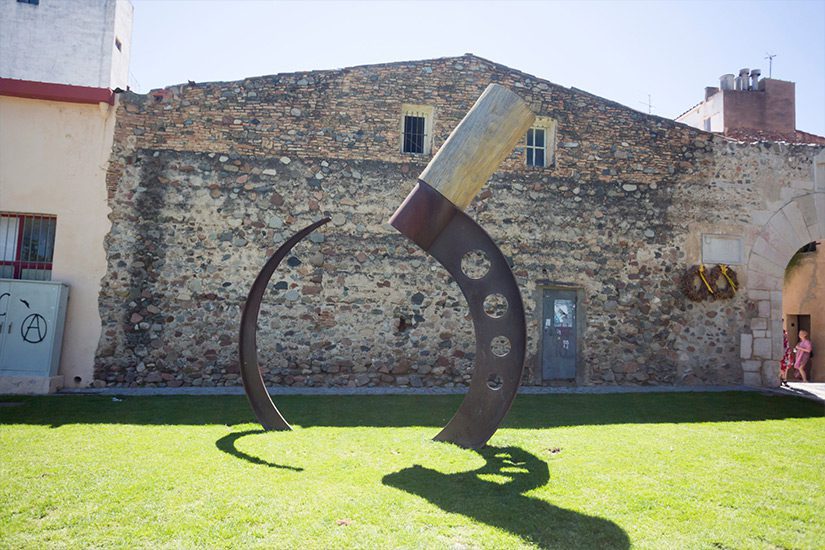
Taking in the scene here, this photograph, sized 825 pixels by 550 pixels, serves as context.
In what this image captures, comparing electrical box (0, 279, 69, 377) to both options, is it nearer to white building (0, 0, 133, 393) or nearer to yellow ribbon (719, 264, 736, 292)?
white building (0, 0, 133, 393)

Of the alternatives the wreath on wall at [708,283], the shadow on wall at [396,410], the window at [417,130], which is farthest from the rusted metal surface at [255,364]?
the wreath on wall at [708,283]

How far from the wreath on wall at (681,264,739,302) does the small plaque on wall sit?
21cm

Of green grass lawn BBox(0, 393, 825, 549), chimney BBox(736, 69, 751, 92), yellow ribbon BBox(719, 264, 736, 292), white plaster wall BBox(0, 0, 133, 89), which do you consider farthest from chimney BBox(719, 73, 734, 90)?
white plaster wall BBox(0, 0, 133, 89)

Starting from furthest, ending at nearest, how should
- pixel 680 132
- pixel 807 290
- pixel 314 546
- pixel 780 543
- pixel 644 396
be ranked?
pixel 807 290, pixel 680 132, pixel 644 396, pixel 780 543, pixel 314 546

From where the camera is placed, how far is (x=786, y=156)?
10938mm

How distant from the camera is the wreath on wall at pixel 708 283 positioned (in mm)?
10344

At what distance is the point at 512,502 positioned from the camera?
3.47 m

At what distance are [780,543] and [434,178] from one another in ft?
10.8

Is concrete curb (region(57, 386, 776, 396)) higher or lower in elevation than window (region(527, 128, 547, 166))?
lower

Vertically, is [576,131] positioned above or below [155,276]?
above

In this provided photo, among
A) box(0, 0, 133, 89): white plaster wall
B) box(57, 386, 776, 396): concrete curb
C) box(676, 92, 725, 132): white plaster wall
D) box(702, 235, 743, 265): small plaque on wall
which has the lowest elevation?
box(57, 386, 776, 396): concrete curb

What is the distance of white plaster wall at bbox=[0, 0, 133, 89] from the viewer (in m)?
20.5

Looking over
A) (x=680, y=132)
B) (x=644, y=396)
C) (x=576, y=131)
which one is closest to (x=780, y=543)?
(x=644, y=396)

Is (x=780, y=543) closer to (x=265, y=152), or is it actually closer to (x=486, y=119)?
(x=486, y=119)
